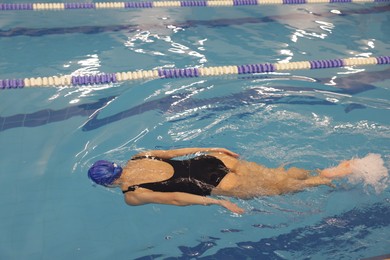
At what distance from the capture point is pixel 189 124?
411 centimetres

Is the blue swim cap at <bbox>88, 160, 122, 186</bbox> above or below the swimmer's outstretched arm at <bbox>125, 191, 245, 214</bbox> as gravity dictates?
above

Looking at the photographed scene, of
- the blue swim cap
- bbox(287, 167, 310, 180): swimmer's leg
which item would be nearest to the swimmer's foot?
bbox(287, 167, 310, 180): swimmer's leg

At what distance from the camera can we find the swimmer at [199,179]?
9.71 feet

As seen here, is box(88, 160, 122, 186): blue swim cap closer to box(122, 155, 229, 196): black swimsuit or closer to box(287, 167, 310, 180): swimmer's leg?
box(122, 155, 229, 196): black swimsuit

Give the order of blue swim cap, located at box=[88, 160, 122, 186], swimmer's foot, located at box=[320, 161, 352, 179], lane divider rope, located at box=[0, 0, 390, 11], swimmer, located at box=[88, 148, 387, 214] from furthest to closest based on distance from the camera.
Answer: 1. lane divider rope, located at box=[0, 0, 390, 11]
2. swimmer's foot, located at box=[320, 161, 352, 179]
3. swimmer, located at box=[88, 148, 387, 214]
4. blue swim cap, located at box=[88, 160, 122, 186]

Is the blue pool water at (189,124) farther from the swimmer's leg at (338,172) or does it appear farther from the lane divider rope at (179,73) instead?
the swimmer's leg at (338,172)

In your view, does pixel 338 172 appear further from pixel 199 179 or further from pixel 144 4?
pixel 144 4

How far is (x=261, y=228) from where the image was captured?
3.21 m

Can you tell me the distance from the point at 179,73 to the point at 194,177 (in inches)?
78.7

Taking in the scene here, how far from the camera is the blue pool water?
10.3 ft

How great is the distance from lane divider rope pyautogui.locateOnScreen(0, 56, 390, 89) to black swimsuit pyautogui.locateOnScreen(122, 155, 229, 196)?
5.70ft

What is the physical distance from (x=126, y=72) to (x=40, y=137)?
1.25m

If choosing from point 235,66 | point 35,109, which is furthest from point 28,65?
point 235,66

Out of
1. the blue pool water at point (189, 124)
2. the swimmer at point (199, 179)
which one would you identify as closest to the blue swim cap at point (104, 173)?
the swimmer at point (199, 179)
